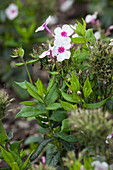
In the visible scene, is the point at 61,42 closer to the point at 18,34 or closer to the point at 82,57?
the point at 82,57

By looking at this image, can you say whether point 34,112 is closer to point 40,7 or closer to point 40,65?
point 40,65

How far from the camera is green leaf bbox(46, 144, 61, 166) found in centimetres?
117

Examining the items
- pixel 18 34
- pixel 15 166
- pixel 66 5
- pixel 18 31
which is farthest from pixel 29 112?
pixel 66 5

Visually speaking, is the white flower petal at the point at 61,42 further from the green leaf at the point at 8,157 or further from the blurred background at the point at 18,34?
the blurred background at the point at 18,34

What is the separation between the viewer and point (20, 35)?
2.96 meters

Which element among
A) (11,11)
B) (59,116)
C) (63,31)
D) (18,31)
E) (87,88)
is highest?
(11,11)

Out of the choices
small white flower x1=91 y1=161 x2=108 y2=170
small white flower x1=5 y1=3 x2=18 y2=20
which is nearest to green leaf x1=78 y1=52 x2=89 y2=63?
small white flower x1=91 y1=161 x2=108 y2=170

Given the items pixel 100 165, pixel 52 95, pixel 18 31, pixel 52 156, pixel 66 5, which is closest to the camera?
pixel 100 165

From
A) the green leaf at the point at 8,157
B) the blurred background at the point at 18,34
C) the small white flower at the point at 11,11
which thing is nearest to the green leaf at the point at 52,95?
Answer: the green leaf at the point at 8,157

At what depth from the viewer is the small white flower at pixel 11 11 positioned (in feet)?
9.33

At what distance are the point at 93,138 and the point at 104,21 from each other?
290cm

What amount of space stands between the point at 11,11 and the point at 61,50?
204 centimetres

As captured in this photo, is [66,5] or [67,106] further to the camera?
[66,5]

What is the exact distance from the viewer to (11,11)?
2.86 metres
